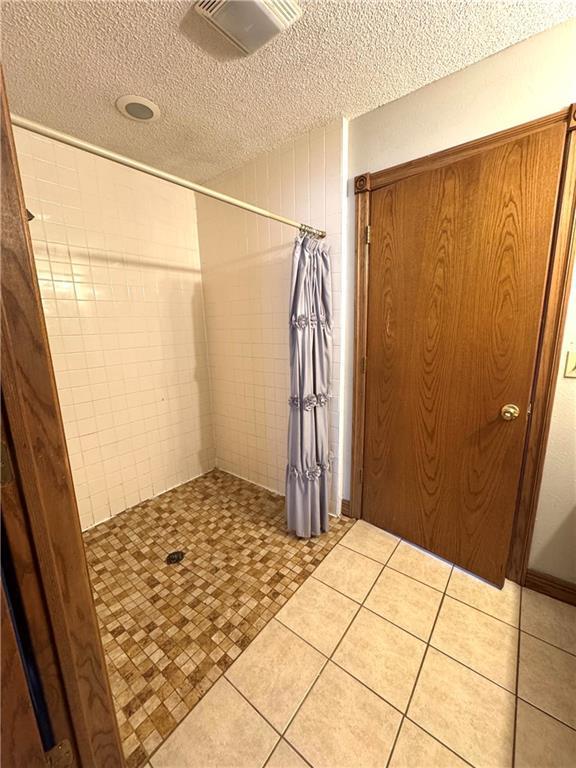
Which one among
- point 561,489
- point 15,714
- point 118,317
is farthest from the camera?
point 118,317

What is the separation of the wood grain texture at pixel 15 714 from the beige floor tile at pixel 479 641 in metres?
1.29

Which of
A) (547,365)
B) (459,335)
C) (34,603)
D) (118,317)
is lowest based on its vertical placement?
(34,603)

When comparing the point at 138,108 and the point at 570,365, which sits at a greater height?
the point at 138,108

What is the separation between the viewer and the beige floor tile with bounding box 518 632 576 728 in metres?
1.00

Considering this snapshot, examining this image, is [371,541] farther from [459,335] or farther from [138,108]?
[138,108]

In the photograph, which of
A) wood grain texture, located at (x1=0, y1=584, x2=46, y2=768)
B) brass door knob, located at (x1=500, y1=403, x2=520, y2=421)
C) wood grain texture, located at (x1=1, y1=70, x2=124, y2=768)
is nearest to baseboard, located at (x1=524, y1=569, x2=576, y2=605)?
brass door knob, located at (x1=500, y1=403, x2=520, y2=421)

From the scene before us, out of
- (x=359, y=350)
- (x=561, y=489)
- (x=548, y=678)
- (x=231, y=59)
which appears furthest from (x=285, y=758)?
(x=231, y=59)

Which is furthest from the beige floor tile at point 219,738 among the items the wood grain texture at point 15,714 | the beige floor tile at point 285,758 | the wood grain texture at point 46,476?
the wood grain texture at point 15,714

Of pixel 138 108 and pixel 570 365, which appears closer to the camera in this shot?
pixel 570 365

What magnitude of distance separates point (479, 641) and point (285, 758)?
84 centimetres

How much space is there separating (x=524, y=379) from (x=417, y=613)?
3.68 ft

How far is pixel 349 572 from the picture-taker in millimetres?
1524

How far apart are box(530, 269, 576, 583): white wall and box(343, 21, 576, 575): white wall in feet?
0.03

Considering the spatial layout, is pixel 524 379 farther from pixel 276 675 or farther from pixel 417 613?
pixel 276 675
